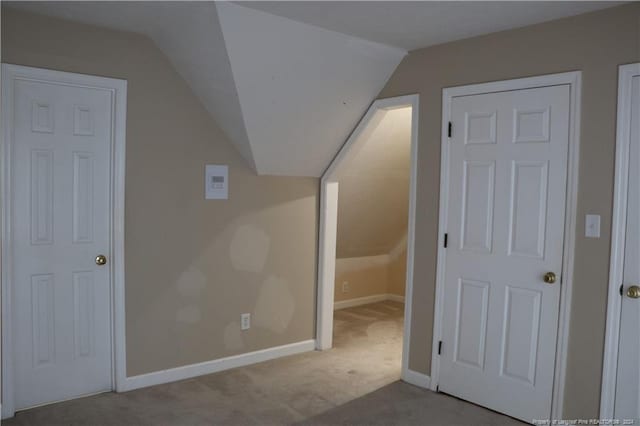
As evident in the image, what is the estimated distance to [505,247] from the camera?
10.2ft

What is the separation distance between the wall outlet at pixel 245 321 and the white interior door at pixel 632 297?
8.06ft

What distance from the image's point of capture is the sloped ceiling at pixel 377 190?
4.24 m

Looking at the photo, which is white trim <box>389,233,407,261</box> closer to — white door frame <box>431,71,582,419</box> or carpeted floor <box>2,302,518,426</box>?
carpeted floor <box>2,302,518,426</box>

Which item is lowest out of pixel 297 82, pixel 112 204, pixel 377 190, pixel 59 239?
pixel 59 239

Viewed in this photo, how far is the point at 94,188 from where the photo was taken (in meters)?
3.20

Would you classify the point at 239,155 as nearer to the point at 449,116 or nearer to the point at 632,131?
the point at 449,116

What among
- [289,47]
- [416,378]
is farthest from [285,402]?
[289,47]

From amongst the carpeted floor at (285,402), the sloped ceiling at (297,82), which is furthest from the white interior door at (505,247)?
the sloped ceiling at (297,82)

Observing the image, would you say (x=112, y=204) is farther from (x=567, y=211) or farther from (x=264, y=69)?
(x=567, y=211)

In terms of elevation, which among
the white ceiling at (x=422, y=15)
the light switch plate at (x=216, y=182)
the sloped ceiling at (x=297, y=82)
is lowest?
the light switch plate at (x=216, y=182)

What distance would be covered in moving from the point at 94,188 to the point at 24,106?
0.60 metres

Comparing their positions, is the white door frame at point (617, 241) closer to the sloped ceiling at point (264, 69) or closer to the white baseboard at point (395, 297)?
the sloped ceiling at point (264, 69)

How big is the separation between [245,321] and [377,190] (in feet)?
6.21

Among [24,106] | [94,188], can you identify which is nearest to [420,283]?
[94,188]
